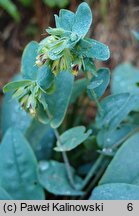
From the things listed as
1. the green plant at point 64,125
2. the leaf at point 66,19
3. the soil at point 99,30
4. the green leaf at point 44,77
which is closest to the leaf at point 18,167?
the green plant at point 64,125

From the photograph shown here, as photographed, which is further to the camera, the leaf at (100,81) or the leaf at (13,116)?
the leaf at (13,116)

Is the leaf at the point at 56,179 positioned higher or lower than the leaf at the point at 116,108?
lower

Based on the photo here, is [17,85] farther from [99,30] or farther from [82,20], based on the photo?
[99,30]

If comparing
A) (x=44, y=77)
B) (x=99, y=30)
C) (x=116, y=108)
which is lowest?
(x=99, y=30)

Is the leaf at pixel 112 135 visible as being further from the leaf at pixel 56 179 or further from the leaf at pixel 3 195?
the leaf at pixel 3 195

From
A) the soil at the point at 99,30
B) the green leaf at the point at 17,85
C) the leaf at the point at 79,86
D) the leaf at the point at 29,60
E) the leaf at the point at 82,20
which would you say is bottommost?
the soil at the point at 99,30

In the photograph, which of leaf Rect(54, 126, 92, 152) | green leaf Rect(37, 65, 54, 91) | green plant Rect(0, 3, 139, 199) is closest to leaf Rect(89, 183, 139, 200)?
green plant Rect(0, 3, 139, 199)

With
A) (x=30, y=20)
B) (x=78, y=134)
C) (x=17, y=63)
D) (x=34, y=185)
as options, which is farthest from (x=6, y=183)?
(x=30, y=20)

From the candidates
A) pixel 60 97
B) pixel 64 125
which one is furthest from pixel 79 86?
pixel 64 125
